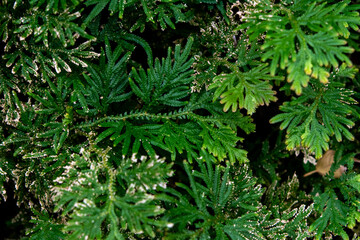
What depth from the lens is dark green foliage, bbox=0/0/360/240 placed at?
1.23 metres

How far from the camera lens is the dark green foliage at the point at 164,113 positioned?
1.23 m

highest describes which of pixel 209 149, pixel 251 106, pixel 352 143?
pixel 251 106

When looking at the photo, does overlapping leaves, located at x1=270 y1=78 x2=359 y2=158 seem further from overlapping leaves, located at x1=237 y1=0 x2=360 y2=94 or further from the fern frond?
overlapping leaves, located at x1=237 y1=0 x2=360 y2=94

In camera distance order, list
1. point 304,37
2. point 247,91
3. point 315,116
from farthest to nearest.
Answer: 1. point 315,116
2. point 247,91
3. point 304,37

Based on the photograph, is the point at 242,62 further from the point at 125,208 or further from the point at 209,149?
the point at 125,208

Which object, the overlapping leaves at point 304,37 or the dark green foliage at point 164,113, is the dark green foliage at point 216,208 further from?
the overlapping leaves at point 304,37

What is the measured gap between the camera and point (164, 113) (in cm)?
154

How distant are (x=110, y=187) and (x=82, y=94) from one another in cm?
45

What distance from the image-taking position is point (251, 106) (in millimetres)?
1278

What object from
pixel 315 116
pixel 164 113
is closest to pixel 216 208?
pixel 164 113

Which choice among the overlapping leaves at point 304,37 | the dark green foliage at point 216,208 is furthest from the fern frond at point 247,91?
the dark green foliage at point 216,208

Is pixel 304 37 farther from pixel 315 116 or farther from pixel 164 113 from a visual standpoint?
pixel 164 113


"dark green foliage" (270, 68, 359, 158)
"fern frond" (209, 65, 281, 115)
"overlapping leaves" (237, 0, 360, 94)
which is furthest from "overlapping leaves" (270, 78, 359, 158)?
"overlapping leaves" (237, 0, 360, 94)

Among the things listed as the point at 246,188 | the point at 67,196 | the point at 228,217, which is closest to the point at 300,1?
the point at 246,188
